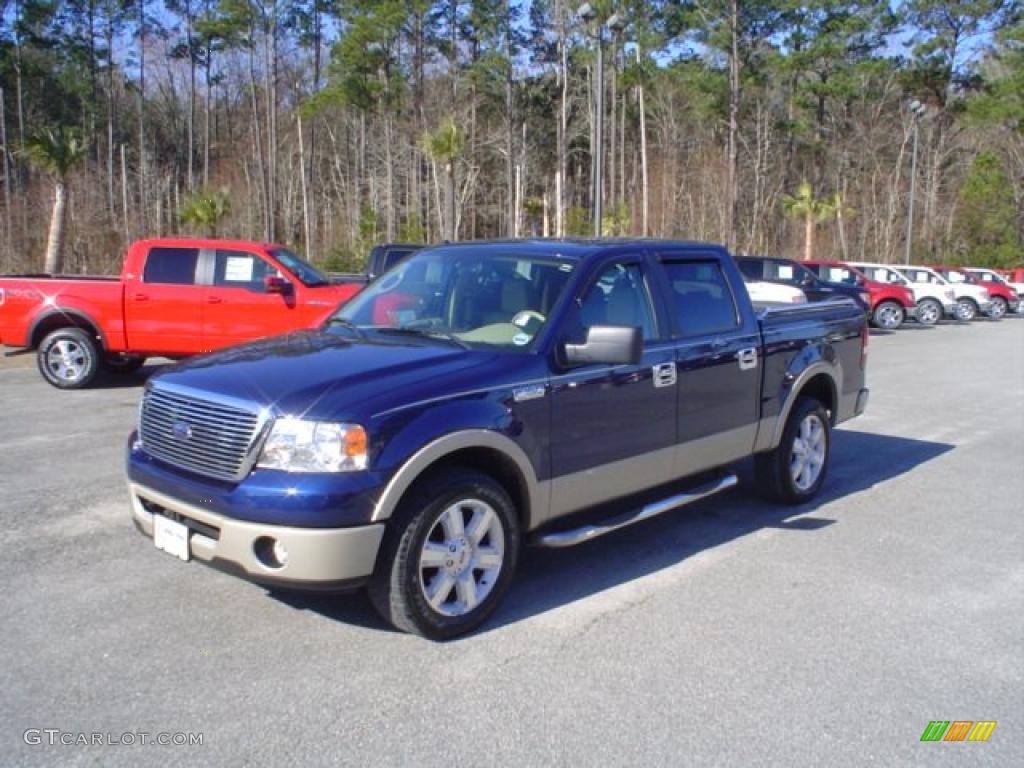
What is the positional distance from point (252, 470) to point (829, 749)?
2.51 metres

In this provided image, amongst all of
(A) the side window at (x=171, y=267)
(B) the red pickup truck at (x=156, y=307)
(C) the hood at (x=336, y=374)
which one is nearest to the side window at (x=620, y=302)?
(C) the hood at (x=336, y=374)

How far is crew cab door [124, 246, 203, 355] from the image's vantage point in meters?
11.3

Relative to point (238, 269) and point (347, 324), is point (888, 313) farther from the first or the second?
point (347, 324)

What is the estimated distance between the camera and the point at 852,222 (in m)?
56.5

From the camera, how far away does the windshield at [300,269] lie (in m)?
11.8

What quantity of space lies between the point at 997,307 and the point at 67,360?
29.5 metres

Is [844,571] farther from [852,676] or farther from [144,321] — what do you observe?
[144,321]

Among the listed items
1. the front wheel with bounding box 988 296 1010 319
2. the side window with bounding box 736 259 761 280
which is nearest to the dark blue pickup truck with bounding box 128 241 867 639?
the side window with bounding box 736 259 761 280

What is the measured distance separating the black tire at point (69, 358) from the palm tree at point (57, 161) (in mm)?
10346

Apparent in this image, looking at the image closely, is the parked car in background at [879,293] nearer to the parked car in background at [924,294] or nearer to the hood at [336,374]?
the parked car in background at [924,294]

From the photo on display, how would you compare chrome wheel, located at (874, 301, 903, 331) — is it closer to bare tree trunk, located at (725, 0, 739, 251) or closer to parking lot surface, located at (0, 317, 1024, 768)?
bare tree trunk, located at (725, 0, 739, 251)

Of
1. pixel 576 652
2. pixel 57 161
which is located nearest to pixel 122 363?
pixel 576 652

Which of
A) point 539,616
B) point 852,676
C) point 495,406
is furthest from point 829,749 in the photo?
point 495,406

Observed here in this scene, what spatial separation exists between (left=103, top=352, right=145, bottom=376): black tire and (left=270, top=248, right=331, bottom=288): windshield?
7.28ft
